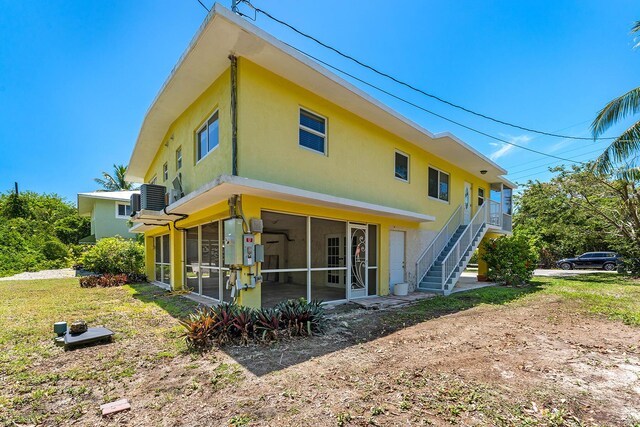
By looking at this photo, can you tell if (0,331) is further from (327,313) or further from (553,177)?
(553,177)

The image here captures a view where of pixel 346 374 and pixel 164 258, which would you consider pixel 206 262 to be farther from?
pixel 346 374

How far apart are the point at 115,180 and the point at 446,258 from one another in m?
39.6

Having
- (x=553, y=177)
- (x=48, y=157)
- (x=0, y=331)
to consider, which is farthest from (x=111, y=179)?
(x=553, y=177)

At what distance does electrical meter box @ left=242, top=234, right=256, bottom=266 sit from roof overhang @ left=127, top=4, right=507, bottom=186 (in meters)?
3.88

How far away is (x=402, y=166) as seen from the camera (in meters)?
11.6

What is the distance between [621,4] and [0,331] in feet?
61.8

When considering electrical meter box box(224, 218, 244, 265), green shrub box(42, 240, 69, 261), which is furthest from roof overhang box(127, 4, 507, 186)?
green shrub box(42, 240, 69, 261)

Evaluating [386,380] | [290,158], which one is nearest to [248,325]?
[386,380]

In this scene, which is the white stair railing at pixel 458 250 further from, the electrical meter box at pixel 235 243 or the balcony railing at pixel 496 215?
the electrical meter box at pixel 235 243

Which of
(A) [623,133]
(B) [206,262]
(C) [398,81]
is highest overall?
(C) [398,81]

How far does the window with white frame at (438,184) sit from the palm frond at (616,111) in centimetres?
531

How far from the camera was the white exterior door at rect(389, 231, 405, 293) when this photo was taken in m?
11.0

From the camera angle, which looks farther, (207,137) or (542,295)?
(542,295)

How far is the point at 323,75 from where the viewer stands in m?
7.26
